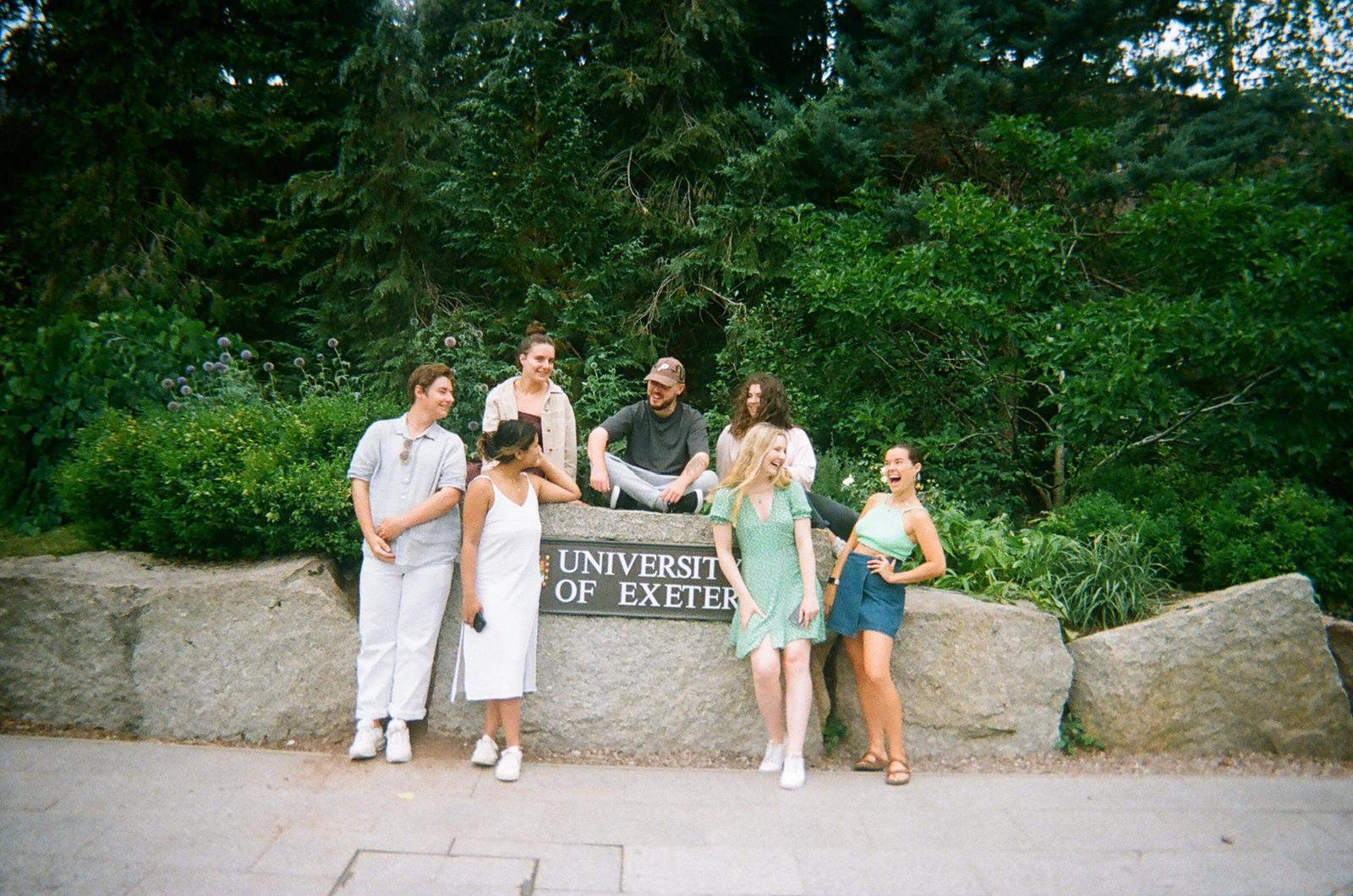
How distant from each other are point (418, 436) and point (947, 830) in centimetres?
308

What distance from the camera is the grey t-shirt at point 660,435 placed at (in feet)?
18.8

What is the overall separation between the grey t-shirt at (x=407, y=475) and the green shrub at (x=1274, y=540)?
4.52 m

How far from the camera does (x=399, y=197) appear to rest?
8914 mm

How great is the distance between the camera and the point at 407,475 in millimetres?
4809

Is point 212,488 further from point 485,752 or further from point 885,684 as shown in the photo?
point 885,684

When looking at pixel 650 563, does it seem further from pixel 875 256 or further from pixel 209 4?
pixel 209 4

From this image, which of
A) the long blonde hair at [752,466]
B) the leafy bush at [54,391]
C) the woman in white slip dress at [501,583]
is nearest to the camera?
the woman in white slip dress at [501,583]

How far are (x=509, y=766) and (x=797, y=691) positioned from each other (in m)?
1.42

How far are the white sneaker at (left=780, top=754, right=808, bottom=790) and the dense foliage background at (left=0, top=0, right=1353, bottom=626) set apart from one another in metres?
→ 2.34

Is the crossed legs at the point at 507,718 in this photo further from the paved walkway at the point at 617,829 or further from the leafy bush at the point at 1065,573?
the leafy bush at the point at 1065,573

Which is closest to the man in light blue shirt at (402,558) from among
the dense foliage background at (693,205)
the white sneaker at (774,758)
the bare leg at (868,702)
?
the white sneaker at (774,758)

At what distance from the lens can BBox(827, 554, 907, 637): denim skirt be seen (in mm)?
4906

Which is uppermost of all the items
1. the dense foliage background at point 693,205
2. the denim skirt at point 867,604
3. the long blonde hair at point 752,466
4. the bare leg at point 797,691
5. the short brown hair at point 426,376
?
the dense foliage background at point 693,205

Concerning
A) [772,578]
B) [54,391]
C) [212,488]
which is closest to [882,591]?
[772,578]
